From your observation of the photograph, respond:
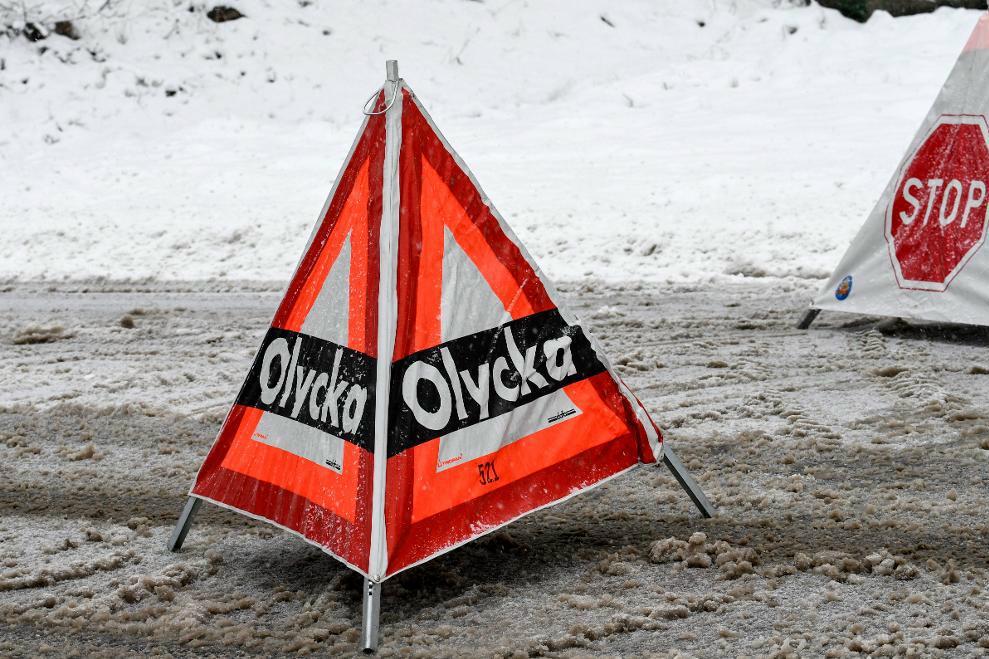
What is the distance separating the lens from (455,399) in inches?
121

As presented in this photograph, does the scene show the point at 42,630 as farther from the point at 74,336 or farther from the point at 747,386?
the point at 74,336

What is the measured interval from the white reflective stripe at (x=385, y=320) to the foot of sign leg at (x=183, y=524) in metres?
0.81

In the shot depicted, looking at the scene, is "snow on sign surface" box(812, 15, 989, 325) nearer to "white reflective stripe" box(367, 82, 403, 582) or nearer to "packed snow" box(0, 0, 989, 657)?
"packed snow" box(0, 0, 989, 657)

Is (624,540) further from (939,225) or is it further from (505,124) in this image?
(505,124)

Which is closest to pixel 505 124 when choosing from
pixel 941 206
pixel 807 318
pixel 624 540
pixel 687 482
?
pixel 807 318

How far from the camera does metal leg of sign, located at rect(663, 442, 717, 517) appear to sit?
3518 mm

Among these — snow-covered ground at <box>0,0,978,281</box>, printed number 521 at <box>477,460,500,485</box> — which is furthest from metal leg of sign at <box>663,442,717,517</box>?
snow-covered ground at <box>0,0,978,281</box>

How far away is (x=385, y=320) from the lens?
296cm

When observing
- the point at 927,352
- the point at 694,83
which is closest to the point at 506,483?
the point at 927,352

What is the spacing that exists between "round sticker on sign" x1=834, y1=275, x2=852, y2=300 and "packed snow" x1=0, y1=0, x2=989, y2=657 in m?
0.21

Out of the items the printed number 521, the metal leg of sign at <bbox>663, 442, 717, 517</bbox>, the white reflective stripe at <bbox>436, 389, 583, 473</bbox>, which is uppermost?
the white reflective stripe at <bbox>436, 389, 583, 473</bbox>

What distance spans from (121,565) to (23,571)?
265 mm

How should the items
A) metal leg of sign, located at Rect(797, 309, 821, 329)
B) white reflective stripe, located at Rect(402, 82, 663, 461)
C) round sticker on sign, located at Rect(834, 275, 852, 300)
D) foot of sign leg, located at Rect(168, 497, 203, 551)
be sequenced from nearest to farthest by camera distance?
white reflective stripe, located at Rect(402, 82, 663, 461)
foot of sign leg, located at Rect(168, 497, 203, 551)
round sticker on sign, located at Rect(834, 275, 852, 300)
metal leg of sign, located at Rect(797, 309, 821, 329)

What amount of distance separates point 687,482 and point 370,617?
121 cm
